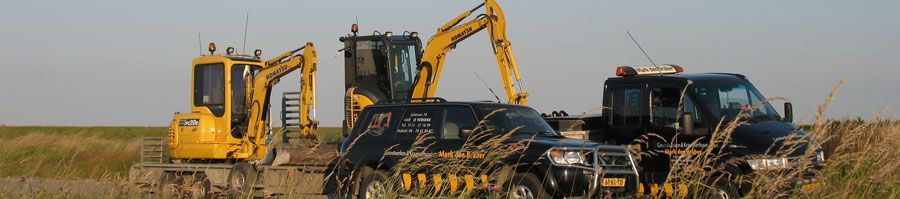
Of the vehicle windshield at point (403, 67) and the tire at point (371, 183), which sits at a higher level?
the vehicle windshield at point (403, 67)

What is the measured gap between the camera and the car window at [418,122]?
15.3 metres

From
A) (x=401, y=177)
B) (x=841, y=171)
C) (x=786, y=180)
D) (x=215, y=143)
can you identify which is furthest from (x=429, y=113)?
(x=215, y=143)

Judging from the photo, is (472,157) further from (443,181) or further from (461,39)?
(461,39)

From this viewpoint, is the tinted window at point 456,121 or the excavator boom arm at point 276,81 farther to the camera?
the excavator boom arm at point 276,81

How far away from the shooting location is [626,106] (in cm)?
1638

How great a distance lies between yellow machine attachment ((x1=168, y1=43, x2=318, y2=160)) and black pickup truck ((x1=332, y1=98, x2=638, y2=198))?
6.55 m

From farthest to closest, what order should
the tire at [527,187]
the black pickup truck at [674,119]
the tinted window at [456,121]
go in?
the tinted window at [456,121]
the black pickup truck at [674,119]
the tire at [527,187]

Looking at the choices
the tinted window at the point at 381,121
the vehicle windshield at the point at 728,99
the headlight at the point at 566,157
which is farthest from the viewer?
the tinted window at the point at 381,121

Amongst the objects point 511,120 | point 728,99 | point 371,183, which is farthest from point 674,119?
point 371,183

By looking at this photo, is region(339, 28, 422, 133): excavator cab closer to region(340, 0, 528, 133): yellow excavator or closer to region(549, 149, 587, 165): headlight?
region(340, 0, 528, 133): yellow excavator

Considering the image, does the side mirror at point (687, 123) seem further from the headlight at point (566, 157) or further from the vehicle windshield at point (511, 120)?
the headlight at point (566, 157)

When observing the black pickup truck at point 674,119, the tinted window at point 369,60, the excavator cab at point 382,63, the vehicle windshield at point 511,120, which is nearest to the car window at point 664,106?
the black pickup truck at point 674,119

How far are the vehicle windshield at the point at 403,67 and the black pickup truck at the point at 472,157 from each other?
18.8 feet

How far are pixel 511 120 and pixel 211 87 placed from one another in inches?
371
